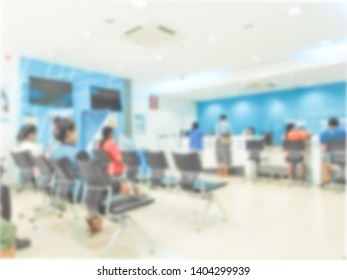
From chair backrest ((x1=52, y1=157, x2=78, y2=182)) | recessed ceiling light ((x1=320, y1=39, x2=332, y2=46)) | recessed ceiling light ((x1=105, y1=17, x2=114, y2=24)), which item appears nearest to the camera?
chair backrest ((x1=52, y1=157, x2=78, y2=182))

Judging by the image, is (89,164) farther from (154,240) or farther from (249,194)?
(249,194)

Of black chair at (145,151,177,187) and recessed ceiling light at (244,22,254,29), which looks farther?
recessed ceiling light at (244,22,254,29)

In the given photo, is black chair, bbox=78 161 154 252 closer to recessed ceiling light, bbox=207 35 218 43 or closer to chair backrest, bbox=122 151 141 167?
chair backrest, bbox=122 151 141 167

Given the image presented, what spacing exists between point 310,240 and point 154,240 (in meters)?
1.57

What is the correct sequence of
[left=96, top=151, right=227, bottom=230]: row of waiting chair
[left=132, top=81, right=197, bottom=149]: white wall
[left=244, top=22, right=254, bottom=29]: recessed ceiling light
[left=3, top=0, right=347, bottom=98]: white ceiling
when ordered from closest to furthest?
[left=96, top=151, right=227, bottom=230]: row of waiting chair → [left=3, top=0, right=347, bottom=98]: white ceiling → [left=244, top=22, right=254, bottom=29]: recessed ceiling light → [left=132, top=81, right=197, bottom=149]: white wall

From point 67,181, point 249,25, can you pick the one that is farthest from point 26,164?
point 249,25

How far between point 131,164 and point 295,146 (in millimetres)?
3467

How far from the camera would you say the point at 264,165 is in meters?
6.70

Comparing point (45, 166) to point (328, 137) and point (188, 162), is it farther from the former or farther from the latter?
point (328, 137)

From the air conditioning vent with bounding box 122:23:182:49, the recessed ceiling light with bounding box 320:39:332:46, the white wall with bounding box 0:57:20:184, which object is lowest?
the white wall with bounding box 0:57:20:184

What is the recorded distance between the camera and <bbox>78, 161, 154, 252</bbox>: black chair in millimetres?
2328

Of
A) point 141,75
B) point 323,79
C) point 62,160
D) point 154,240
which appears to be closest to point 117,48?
point 141,75

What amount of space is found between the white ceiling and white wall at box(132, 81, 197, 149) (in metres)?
1.49

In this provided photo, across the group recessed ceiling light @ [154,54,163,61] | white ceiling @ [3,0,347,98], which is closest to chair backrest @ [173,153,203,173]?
white ceiling @ [3,0,347,98]
